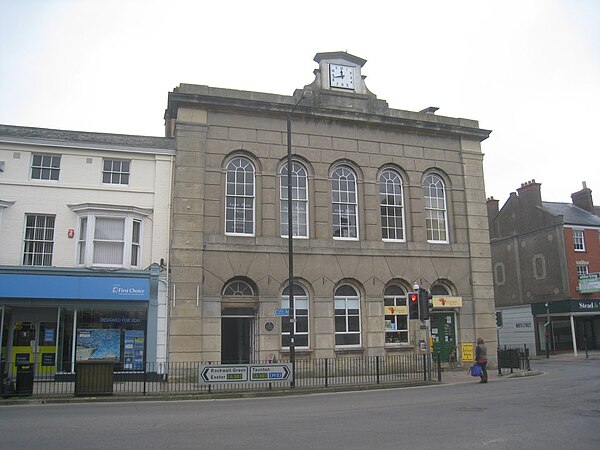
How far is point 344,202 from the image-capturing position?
24.1 meters

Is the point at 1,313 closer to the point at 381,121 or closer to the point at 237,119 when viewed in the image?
the point at 237,119

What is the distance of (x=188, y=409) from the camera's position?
44.6 ft

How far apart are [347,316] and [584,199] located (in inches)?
1128

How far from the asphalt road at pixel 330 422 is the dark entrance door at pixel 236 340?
5884 millimetres

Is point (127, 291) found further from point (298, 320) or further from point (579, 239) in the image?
point (579, 239)

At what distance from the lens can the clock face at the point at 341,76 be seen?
24.8 metres

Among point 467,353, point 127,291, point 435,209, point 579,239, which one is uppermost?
point 579,239

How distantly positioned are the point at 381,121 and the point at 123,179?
36.7 ft

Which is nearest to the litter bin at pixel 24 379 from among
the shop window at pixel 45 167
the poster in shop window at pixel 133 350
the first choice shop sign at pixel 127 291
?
A: the first choice shop sign at pixel 127 291

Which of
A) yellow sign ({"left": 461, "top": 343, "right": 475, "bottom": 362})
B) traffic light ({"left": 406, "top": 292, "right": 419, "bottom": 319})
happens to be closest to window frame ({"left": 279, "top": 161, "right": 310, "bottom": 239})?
traffic light ({"left": 406, "top": 292, "right": 419, "bottom": 319})

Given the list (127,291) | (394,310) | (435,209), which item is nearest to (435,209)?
(435,209)

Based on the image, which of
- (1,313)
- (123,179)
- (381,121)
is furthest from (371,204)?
(1,313)

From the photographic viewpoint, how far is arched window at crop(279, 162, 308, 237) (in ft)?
75.6

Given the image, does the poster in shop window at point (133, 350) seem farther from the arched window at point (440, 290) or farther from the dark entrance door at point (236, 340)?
the arched window at point (440, 290)
